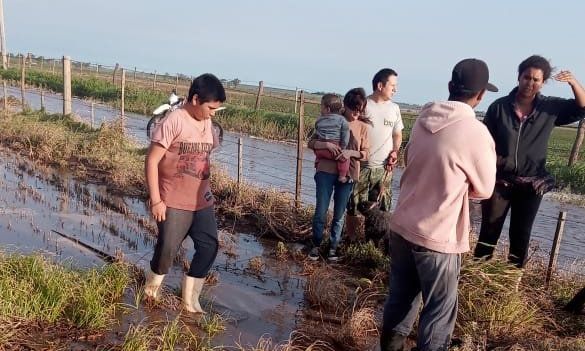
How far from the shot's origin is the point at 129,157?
9578mm

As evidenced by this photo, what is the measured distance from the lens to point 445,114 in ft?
8.99

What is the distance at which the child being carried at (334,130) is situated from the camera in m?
5.15

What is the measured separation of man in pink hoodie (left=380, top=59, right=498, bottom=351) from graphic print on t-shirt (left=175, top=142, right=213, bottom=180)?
5.10 ft

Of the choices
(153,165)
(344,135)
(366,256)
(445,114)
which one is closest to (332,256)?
(366,256)

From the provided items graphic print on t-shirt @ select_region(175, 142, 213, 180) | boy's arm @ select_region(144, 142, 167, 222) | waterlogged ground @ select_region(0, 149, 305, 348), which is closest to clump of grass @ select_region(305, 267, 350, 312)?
waterlogged ground @ select_region(0, 149, 305, 348)

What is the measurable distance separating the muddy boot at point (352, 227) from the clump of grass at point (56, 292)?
259cm

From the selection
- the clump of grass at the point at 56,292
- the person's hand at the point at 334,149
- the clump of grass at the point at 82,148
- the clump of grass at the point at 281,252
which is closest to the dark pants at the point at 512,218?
the person's hand at the point at 334,149

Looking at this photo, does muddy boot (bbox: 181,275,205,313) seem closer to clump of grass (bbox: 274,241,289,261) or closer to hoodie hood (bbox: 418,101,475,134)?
clump of grass (bbox: 274,241,289,261)

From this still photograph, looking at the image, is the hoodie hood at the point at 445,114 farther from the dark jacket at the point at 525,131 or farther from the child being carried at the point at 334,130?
the child being carried at the point at 334,130

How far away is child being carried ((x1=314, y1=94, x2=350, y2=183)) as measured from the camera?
5.15 m

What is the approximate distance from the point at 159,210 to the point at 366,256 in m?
2.49

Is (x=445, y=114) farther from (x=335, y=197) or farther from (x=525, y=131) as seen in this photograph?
(x=335, y=197)

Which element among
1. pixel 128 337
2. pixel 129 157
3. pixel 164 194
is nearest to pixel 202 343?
pixel 128 337

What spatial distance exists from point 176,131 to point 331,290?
6.45ft
